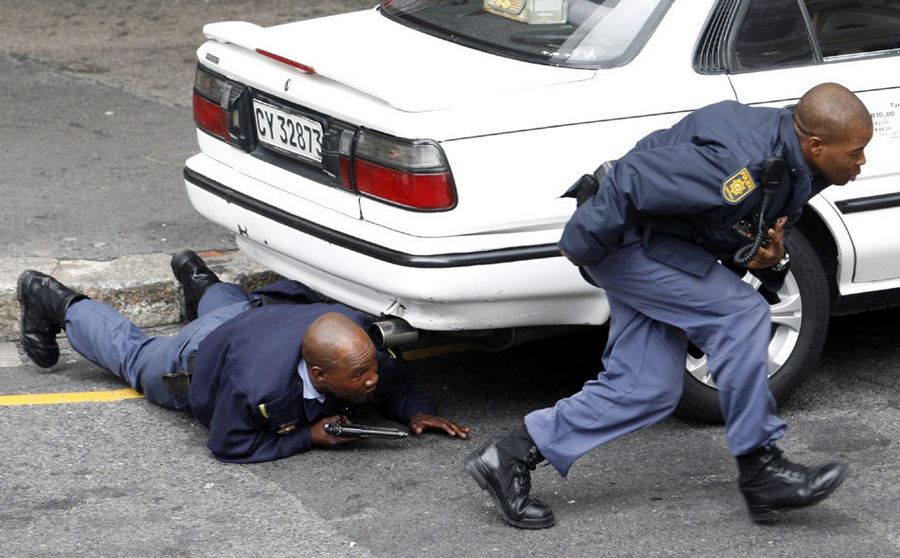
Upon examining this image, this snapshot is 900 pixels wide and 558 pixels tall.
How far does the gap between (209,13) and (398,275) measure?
19.9 ft

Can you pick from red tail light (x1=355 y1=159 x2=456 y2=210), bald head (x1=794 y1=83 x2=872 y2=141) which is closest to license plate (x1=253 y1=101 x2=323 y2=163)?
red tail light (x1=355 y1=159 x2=456 y2=210)

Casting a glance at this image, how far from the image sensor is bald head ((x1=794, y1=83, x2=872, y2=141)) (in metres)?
3.71

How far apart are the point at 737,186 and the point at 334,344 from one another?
4.36 feet

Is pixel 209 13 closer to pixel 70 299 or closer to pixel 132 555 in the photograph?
pixel 70 299

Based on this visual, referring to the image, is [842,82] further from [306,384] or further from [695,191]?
[306,384]

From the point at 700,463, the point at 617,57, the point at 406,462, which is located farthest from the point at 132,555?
the point at 617,57

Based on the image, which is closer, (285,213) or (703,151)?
(703,151)

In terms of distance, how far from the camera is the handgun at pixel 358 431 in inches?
177

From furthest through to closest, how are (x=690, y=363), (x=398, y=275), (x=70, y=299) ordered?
(x=70, y=299) → (x=690, y=363) → (x=398, y=275)

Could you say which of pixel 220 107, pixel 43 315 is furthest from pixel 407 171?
pixel 43 315

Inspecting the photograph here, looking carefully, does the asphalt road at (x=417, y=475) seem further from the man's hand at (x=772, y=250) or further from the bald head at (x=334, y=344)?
the man's hand at (x=772, y=250)

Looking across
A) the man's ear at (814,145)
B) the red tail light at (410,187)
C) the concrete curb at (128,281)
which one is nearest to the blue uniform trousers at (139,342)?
the concrete curb at (128,281)

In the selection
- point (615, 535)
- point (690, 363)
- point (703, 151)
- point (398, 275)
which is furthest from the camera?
point (690, 363)

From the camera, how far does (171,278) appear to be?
5.69 metres
